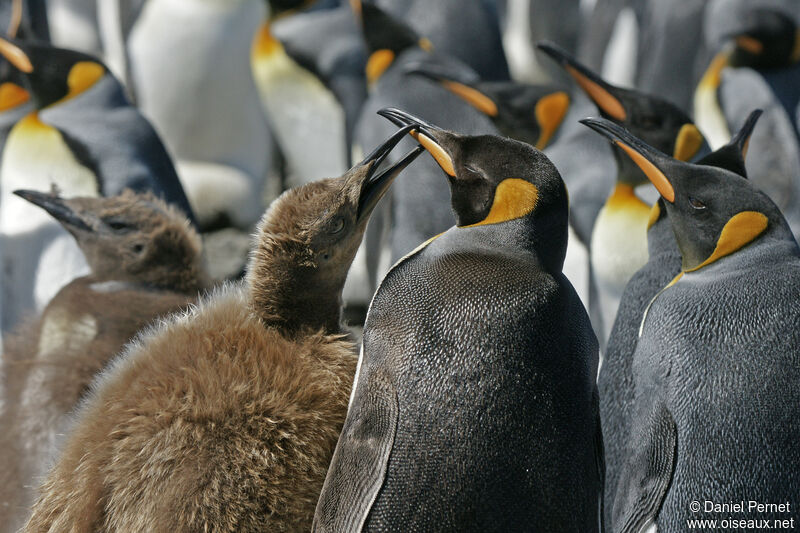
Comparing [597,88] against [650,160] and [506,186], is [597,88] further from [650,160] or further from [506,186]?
[506,186]

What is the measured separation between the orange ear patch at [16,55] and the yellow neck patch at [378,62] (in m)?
1.26

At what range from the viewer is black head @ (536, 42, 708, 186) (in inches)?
101

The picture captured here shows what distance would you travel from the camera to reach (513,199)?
141 cm

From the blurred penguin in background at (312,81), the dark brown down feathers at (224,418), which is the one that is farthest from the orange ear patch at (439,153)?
the blurred penguin in background at (312,81)

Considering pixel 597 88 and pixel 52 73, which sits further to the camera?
pixel 52 73

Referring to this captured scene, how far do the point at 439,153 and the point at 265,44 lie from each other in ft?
11.2

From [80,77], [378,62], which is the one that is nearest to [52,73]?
[80,77]

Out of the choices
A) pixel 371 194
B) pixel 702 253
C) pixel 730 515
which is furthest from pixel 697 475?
pixel 371 194

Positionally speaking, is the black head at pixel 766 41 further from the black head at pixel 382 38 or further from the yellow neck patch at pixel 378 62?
the yellow neck patch at pixel 378 62

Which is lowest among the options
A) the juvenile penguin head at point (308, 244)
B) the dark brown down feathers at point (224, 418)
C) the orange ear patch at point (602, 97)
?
the orange ear patch at point (602, 97)

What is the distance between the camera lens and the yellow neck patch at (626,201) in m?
2.66

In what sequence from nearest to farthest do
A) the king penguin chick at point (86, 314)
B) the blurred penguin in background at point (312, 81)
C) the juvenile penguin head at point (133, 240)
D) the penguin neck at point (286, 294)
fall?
the penguin neck at point (286, 294) → the king penguin chick at point (86, 314) → the juvenile penguin head at point (133, 240) → the blurred penguin in background at point (312, 81)

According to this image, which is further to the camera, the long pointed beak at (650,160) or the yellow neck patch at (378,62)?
the yellow neck patch at (378,62)

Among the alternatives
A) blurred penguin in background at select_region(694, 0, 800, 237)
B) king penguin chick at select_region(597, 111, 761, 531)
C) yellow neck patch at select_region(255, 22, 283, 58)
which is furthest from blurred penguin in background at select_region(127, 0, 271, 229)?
king penguin chick at select_region(597, 111, 761, 531)
